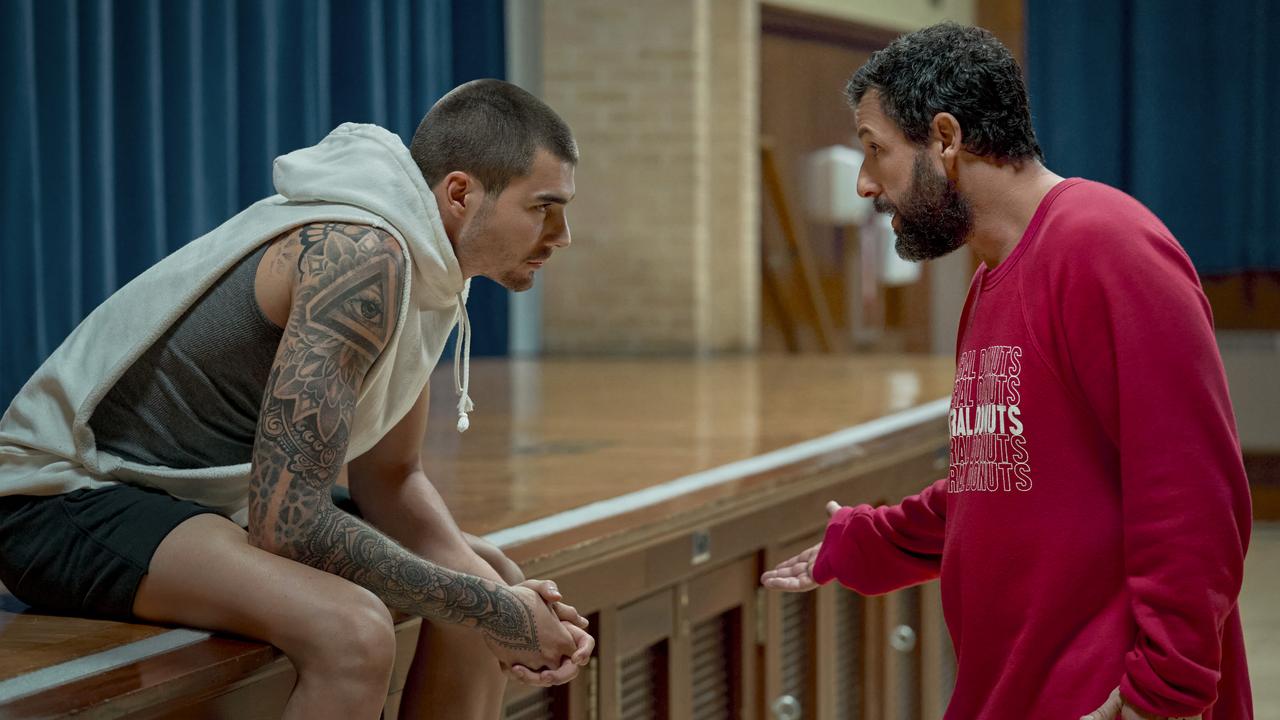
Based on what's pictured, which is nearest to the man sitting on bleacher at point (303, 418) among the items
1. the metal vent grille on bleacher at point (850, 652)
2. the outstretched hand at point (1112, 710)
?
the outstretched hand at point (1112, 710)

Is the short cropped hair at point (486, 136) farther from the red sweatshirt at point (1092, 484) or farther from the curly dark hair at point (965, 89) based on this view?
the red sweatshirt at point (1092, 484)

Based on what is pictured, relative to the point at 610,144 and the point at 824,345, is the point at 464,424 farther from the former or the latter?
the point at 824,345

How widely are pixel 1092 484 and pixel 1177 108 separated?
5381mm

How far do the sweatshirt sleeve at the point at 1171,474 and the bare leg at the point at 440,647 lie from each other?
2.30ft

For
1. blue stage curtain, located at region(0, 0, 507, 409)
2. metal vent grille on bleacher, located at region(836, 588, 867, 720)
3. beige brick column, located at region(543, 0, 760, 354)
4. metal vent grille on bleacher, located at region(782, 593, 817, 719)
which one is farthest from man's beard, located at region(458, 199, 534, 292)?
beige brick column, located at region(543, 0, 760, 354)

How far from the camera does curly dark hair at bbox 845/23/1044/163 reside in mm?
1204

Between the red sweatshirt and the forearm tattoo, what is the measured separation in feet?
1.56

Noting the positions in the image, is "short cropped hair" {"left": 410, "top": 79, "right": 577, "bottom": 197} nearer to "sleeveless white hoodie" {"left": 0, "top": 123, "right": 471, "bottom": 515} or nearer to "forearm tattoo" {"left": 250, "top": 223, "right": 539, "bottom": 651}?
"sleeveless white hoodie" {"left": 0, "top": 123, "right": 471, "bottom": 515}

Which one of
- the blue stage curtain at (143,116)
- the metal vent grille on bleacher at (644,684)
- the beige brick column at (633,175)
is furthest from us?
the beige brick column at (633,175)

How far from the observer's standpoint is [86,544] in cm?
130

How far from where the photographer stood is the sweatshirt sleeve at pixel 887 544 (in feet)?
4.77

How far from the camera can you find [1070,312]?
3.65 feet

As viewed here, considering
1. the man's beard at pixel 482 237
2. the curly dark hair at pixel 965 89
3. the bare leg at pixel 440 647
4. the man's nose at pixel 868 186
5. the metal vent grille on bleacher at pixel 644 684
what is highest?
the curly dark hair at pixel 965 89

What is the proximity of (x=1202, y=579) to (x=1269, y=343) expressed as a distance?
5063 mm
